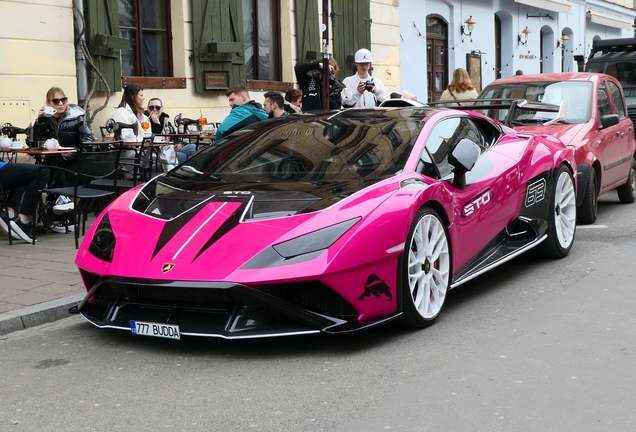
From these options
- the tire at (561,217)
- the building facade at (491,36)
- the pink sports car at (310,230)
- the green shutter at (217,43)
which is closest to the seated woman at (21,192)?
the pink sports car at (310,230)

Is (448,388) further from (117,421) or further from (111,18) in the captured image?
(111,18)

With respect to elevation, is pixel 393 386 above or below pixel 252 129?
below

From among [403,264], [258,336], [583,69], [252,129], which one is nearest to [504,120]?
[252,129]


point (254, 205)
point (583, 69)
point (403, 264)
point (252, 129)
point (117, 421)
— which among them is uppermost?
point (583, 69)

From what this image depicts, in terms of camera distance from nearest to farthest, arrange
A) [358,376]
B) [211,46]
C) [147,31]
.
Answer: [358,376], [147,31], [211,46]

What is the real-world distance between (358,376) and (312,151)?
1.90 metres

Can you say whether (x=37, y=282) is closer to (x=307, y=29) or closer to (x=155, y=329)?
(x=155, y=329)

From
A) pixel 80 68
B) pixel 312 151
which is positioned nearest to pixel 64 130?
pixel 80 68

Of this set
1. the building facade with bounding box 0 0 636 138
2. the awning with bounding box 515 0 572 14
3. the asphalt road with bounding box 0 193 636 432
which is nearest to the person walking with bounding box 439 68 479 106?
the building facade with bounding box 0 0 636 138

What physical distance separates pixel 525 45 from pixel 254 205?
2319 centimetres

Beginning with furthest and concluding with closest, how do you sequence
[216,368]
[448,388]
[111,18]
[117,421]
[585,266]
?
[111,18]
[585,266]
[216,368]
[448,388]
[117,421]

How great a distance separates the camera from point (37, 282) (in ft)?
22.9

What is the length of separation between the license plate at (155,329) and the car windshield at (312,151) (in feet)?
3.94

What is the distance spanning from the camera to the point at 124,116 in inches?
446
